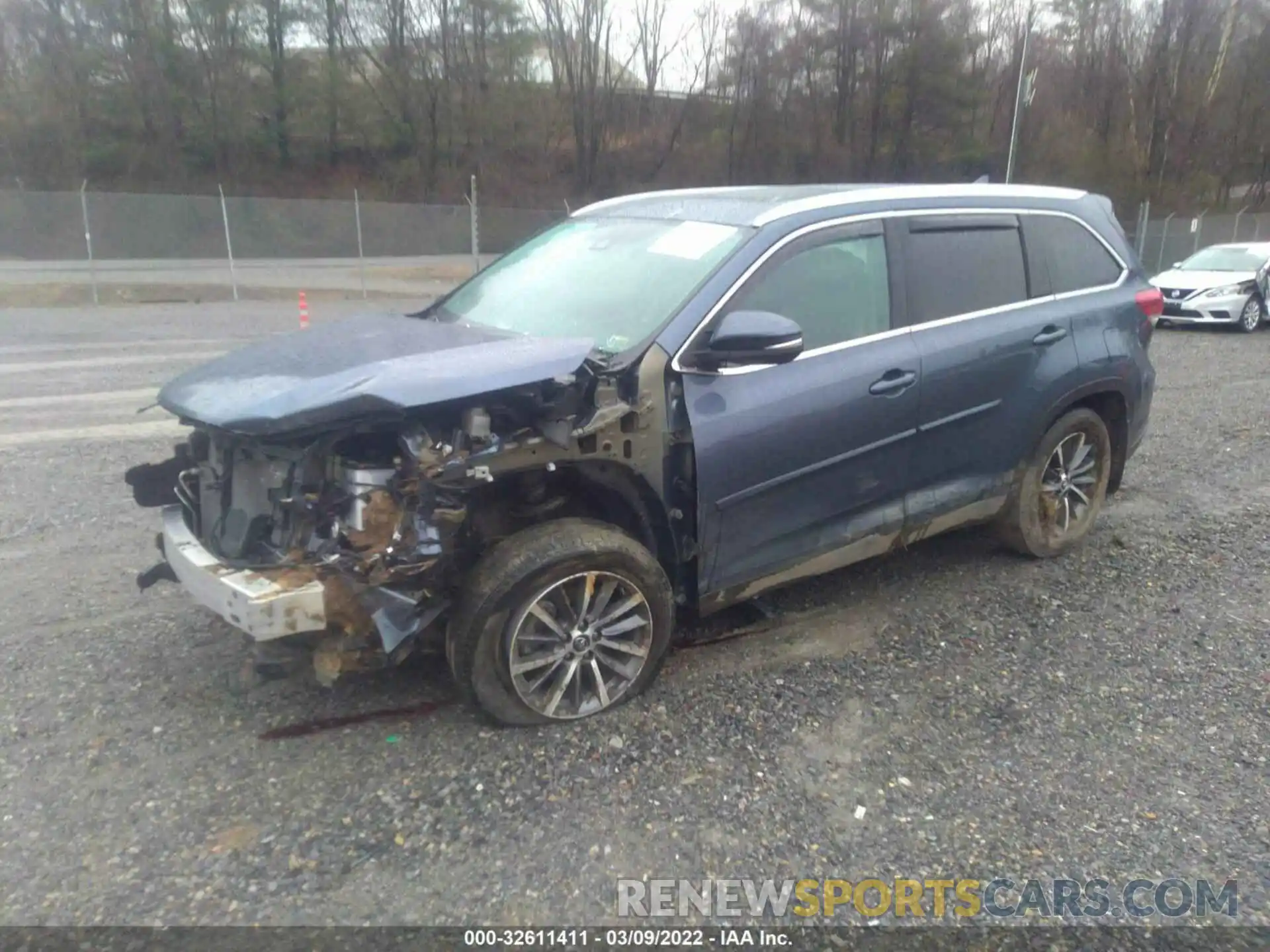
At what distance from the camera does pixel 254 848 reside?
9.57 ft

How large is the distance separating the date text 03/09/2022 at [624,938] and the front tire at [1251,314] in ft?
54.4

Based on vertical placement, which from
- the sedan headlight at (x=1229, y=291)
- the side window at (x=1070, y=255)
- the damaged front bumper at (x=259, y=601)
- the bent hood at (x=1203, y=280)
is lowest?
the sedan headlight at (x=1229, y=291)

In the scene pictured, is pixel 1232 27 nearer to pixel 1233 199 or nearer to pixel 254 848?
pixel 1233 199

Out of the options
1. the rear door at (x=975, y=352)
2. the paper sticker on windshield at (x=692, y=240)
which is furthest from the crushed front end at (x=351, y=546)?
the rear door at (x=975, y=352)

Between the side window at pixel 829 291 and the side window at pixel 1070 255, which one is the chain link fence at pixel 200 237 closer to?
the side window at pixel 1070 255

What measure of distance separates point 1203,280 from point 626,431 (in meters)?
15.9

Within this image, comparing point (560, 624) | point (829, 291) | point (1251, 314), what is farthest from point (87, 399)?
point (1251, 314)

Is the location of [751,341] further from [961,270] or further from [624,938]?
[624,938]

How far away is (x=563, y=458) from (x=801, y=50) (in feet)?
169

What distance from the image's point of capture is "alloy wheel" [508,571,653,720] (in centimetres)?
343

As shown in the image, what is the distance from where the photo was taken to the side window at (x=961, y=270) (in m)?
4.41

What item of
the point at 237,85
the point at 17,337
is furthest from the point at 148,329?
Result: the point at 237,85

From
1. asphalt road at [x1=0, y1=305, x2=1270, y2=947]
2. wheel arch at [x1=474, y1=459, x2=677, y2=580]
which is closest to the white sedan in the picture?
asphalt road at [x1=0, y1=305, x2=1270, y2=947]

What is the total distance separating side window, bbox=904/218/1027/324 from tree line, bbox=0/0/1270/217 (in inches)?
1622
